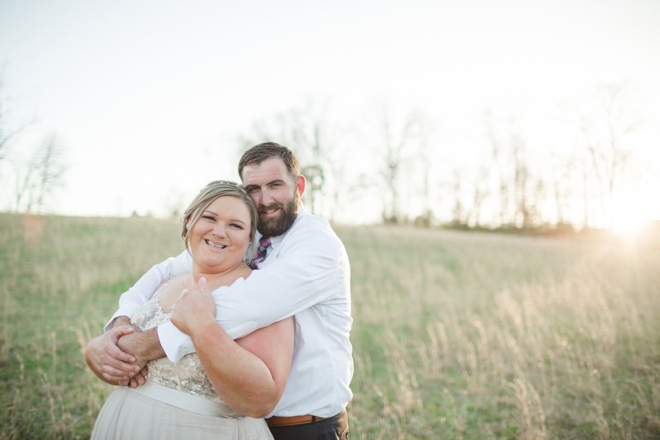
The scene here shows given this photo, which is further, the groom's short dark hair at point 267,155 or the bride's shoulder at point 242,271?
the groom's short dark hair at point 267,155

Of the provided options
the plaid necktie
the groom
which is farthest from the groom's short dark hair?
the plaid necktie

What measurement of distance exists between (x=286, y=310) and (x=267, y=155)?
1347 mm

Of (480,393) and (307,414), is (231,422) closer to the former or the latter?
(307,414)

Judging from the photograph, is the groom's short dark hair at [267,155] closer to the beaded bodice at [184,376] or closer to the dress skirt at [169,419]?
the beaded bodice at [184,376]

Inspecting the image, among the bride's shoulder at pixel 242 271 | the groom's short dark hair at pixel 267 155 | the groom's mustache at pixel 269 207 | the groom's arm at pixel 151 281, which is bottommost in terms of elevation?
the groom's arm at pixel 151 281

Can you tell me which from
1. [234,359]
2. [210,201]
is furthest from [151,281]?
[234,359]

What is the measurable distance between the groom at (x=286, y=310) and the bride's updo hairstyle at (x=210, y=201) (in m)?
0.25

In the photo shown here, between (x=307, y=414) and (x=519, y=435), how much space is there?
3.19 m

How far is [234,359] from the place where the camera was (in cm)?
167

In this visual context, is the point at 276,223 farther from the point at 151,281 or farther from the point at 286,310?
the point at 151,281

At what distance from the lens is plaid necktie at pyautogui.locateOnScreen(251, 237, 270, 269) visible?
8.33 ft

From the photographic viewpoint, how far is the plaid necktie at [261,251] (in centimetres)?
254

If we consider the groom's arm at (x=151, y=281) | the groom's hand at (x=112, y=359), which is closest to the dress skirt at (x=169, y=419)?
the groom's hand at (x=112, y=359)

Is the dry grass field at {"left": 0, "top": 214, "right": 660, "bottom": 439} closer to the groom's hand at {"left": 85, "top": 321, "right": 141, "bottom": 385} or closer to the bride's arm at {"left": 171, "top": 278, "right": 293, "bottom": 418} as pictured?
the groom's hand at {"left": 85, "top": 321, "right": 141, "bottom": 385}
